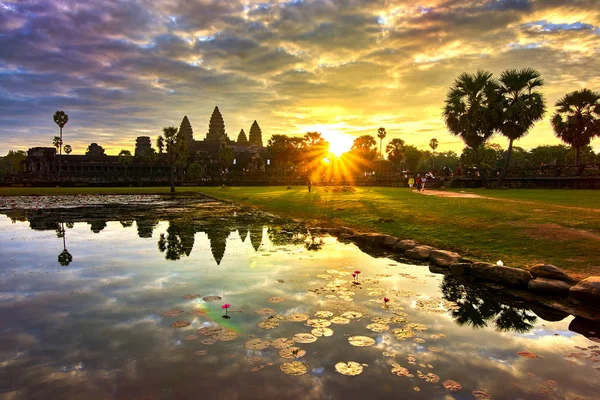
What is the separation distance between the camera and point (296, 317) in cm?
644

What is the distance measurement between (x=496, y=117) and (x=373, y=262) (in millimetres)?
35632

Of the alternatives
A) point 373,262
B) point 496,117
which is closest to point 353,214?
point 373,262

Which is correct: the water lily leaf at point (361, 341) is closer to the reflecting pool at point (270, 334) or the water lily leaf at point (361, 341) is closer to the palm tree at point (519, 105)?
the reflecting pool at point (270, 334)

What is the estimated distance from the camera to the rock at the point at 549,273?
816cm

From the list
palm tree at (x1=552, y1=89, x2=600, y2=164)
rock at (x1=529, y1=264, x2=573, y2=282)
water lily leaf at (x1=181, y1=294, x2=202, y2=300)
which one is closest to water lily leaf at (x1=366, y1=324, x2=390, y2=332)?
water lily leaf at (x1=181, y1=294, x2=202, y2=300)

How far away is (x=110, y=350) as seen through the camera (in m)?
5.23

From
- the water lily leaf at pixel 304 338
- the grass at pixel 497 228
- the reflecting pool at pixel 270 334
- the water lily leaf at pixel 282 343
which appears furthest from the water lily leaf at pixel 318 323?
the grass at pixel 497 228

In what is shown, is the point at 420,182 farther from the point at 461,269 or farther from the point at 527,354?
the point at 527,354

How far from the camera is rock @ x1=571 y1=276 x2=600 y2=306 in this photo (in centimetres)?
712

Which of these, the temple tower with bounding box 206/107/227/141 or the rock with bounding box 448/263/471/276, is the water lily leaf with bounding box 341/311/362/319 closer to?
the rock with bounding box 448/263/471/276

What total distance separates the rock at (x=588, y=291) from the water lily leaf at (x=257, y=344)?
6.46 metres

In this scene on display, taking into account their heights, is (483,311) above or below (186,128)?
below

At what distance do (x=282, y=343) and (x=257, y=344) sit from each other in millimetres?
377

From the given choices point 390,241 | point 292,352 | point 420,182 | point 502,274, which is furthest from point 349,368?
point 420,182
